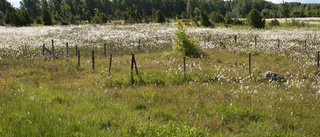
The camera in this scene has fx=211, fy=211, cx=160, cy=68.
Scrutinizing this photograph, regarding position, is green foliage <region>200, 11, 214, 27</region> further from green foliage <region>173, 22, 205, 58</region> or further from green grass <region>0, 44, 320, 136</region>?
green grass <region>0, 44, 320, 136</region>

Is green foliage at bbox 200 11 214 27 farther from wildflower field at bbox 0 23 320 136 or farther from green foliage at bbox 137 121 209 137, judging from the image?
green foliage at bbox 137 121 209 137

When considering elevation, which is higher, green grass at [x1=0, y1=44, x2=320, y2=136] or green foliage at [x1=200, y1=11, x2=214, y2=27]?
green foliage at [x1=200, y1=11, x2=214, y2=27]

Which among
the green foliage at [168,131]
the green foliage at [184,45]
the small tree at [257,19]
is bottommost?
the green foliage at [168,131]

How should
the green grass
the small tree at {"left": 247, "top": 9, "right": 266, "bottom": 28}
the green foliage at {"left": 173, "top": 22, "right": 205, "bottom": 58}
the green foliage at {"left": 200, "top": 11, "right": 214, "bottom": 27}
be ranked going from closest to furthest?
the green grass
the green foliage at {"left": 173, "top": 22, "right": 205, "bottom": 58}
the small tree at {"left": 247, "top": 9, "right": 266, "bottom": 28}
the green foliage at {"left": 200, "top": 11, "right": 214, "bottom": 27}

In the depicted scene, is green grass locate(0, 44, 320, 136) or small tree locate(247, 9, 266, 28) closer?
green grass locate(0, 44, 320, 136)

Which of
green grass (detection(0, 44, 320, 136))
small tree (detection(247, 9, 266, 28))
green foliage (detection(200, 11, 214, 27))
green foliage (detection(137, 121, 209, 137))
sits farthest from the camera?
green foliage (detection(200, 11, 214, 27))

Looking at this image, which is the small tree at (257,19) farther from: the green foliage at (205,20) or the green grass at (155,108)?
the green grass at (155,108)

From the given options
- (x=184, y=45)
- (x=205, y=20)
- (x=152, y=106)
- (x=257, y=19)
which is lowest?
(x=152, y=106)

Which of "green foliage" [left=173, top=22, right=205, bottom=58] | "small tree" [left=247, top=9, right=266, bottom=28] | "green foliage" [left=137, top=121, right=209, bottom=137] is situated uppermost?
"small tree" [left=247, top=9, right=266, bottom=28]

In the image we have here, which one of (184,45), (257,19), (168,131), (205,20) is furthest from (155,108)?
(205,20)

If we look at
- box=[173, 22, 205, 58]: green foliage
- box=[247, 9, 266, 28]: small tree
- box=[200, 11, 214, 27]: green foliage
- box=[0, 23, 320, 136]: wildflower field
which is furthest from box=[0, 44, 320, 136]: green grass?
box=[200, 11, 214, 27]: green foliage

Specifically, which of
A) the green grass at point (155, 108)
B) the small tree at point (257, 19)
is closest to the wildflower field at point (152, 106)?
the green grass at point (155, 108)

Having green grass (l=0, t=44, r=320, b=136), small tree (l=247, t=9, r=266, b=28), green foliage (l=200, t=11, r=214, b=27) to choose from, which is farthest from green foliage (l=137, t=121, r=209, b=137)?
green foliage (l=200, t=11, r=214, b=27)

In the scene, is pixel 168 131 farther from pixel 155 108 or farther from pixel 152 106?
pixel 152 106
